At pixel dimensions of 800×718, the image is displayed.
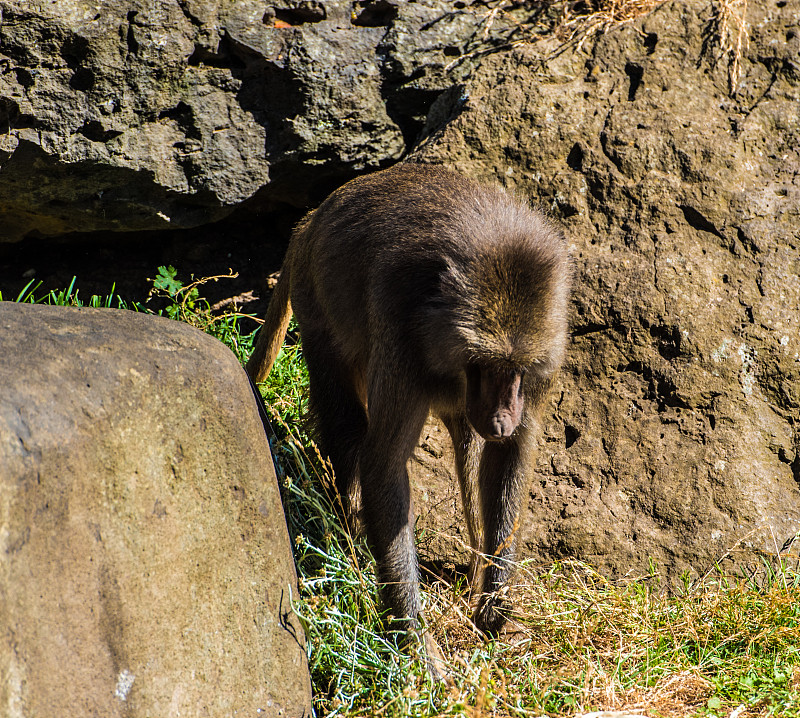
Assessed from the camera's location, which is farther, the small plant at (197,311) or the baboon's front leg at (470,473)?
the small plant at (197,311)

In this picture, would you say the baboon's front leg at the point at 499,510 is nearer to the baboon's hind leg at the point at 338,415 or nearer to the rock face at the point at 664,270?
the rock face at the point at 664,270

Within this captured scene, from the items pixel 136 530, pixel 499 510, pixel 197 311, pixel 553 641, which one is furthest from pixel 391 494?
pixel 197 311

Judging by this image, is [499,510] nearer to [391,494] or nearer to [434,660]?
[391,494]

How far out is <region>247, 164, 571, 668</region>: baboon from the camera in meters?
3.58

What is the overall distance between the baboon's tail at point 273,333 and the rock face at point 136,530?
1681 millimetres

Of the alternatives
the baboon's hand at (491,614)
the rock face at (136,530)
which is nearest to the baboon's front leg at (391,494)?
the baboon's hand at (491,614)

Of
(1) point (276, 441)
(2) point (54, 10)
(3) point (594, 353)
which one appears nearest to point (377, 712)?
(1) point (276, 441)

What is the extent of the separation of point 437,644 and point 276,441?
1445mm

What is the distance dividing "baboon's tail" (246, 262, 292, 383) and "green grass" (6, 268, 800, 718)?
54 centimetres

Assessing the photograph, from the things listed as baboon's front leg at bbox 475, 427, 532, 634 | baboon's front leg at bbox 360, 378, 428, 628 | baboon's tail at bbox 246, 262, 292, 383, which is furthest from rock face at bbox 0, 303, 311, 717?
baboon's tail at bbox 246, 262, 292, 383

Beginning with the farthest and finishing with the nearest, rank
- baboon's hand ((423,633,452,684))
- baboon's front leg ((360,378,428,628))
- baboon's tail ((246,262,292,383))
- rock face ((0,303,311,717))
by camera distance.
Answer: baboon's tail ((246,262,292,383)) → baboon's front leg ((360,378,428,628)) → baboon's hand ((423,633,452,684)) → rock face ((0,303,311,717))

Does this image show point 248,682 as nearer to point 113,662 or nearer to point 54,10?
point 113,662

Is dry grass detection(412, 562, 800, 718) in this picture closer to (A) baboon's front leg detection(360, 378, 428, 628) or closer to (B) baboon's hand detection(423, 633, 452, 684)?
(B) baboon's hand detection(423, 633, 452, 684)

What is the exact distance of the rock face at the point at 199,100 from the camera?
5.26 m
